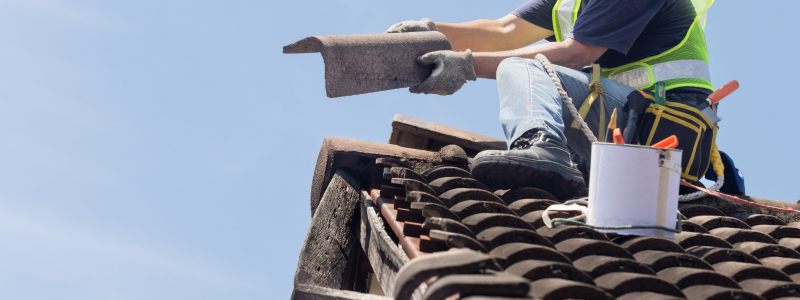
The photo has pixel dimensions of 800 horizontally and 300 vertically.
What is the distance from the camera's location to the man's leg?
8.75 ft

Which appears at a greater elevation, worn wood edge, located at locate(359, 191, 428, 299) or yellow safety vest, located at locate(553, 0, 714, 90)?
yellow safety vest, located at locate(553, 0, 714, 90)

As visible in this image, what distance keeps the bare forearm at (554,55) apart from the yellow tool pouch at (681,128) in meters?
0.46

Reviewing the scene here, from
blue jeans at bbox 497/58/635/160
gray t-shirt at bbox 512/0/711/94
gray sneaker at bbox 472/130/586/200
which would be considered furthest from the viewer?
gray t-shirt at bbox 512/0/711/94

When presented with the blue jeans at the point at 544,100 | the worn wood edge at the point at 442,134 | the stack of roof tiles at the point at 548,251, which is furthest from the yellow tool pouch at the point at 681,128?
the worn wood edge at the point at 442,134

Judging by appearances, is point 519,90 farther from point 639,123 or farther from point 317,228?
point 317,228

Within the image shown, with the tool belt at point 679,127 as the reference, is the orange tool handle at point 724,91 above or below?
above

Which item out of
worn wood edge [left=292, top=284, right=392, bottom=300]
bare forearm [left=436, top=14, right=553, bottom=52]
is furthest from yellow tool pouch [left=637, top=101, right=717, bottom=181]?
worn wood edge [left=292, top=284, right=392, bottom=300]

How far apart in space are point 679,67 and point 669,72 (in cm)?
7

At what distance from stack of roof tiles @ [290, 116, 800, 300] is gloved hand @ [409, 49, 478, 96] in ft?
1.87

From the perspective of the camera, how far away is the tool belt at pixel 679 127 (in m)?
3.24

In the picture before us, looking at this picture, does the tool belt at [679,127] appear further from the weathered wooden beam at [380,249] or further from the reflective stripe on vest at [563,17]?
the weathered wooden beam at [380,249]

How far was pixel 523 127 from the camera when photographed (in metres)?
2.87

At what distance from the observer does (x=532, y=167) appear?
2658 millimetres

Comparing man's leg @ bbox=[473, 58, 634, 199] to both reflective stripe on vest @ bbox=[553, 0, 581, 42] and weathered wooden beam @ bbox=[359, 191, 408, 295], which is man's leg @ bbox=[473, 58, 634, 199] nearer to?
weathered wooden beam @ bbox=[359, 191, 408, 295]
